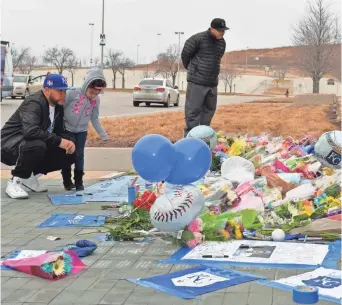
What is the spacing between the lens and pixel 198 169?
15.4 feet

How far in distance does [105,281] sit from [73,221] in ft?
5.74

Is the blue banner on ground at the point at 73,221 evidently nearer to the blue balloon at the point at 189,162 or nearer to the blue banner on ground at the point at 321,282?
the blue balloon at the point at 189,162

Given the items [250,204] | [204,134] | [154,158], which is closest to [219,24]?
[204,134]

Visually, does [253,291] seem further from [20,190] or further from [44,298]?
[20,190]

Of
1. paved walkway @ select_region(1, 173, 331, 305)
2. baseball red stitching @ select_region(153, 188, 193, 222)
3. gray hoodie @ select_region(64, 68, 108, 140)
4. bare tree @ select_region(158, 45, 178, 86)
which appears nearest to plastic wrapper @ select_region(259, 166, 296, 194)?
baseball red stitching @ select_region(153, 188, 193, 222)

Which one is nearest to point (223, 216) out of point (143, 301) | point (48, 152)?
point (143, 301)

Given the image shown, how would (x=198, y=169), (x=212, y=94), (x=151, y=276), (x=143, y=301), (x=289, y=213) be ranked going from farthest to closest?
(x=212, y=94) < (x=289, y=213) < (x=198, y=169) < (x=151, y=276) < (x=143, y=301)

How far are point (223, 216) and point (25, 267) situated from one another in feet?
5.45

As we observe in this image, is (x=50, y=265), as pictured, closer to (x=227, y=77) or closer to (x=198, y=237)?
A: (x=198, y=237)

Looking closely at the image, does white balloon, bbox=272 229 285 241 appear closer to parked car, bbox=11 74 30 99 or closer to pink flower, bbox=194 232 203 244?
A: pink flower, bbox=194 232 203 244

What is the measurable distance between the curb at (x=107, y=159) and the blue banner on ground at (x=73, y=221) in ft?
9.35

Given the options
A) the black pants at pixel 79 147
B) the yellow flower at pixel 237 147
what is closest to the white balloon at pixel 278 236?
the black pants at pixel 79 147

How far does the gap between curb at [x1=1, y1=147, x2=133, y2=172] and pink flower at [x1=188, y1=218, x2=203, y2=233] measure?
3.91 metres

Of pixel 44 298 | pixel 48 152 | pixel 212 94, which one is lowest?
pixel 44 298
